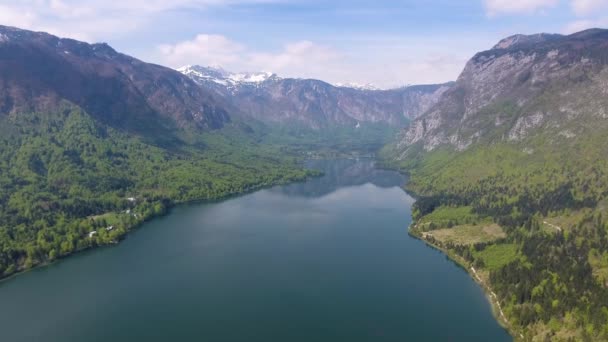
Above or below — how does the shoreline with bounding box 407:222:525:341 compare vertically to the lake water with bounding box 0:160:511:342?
below

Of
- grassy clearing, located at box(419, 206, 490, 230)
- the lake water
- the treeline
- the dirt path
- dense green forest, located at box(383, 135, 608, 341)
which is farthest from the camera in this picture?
grassy clearing, located at box(419, 206, 490, 230)

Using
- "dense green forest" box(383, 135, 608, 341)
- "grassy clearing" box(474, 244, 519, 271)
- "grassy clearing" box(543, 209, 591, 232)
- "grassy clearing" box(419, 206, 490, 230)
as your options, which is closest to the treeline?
"dense green forest" box(383, 135, 608, 341)

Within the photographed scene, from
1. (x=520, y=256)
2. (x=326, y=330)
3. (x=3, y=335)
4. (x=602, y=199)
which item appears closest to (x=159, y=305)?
(x=3, y=335)

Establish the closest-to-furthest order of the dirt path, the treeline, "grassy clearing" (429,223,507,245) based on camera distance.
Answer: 1. the treeline
2. the dirt path
3. "grassy clearing" (429,223,507,245)

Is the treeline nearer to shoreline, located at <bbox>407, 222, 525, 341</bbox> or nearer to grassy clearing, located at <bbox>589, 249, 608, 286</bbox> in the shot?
grassy clearing, located at <bbox>589, 249, 608, 286</bbox>

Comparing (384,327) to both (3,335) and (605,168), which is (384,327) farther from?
(605,168)

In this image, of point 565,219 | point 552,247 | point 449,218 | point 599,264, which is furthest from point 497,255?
point 449,218

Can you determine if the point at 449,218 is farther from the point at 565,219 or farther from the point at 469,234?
the point at 565,219
